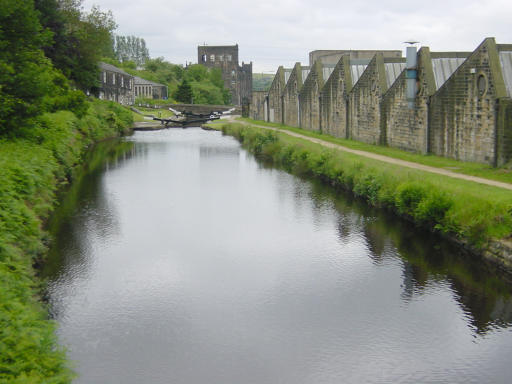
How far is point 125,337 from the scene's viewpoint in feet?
38.3

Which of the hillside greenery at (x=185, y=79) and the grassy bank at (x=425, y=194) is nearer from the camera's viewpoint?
the grassy bank at (x=425, y=194)

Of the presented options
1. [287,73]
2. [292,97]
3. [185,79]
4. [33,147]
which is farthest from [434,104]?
[185,79]

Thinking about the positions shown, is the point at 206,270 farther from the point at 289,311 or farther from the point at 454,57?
the point at 454,57

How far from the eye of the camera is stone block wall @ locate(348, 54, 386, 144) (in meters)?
33.9

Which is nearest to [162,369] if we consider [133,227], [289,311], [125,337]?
[125,337]

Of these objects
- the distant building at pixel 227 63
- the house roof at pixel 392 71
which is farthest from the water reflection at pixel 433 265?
the distant building at pixel 227 63

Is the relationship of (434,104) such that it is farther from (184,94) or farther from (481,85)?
(184,94)

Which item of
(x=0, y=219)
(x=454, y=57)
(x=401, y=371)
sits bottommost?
(x=401, y=371)

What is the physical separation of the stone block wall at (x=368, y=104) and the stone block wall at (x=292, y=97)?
47.8 feet

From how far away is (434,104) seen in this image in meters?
27.6

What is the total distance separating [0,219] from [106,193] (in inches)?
473

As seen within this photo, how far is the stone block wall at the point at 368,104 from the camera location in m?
33.9

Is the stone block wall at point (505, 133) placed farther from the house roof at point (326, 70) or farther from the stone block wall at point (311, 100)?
the house roof at point (326, 70)

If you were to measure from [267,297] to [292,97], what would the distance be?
42.9 m
